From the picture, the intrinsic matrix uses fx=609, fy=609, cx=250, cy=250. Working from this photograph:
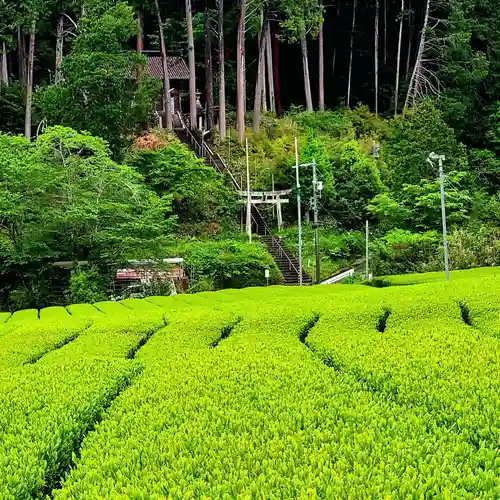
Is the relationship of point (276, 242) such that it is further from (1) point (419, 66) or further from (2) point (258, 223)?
(1) point (419, 66)

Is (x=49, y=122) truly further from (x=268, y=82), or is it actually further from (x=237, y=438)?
(x=237, y=438)

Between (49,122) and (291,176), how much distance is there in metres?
13.6

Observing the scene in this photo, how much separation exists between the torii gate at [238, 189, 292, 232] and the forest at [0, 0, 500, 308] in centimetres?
70

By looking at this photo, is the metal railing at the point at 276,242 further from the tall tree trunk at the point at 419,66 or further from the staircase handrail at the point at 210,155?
the tall tree trunk at the point at 419,66

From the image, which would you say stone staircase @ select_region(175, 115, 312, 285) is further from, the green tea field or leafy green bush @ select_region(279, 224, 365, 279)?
the green tea field

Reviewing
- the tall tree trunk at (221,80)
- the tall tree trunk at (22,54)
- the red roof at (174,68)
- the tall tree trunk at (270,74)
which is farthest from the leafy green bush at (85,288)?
the tall tree trunk at (270,74)

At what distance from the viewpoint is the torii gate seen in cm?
3366

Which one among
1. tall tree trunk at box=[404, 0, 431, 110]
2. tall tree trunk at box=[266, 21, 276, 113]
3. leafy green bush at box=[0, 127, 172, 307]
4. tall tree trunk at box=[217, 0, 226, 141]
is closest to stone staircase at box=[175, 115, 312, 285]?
tall tree trunk at box=[217, 0, 226, 141]

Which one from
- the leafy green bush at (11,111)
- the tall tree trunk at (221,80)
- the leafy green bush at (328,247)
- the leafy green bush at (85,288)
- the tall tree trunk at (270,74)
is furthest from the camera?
the tall tree trunk at (270,74)

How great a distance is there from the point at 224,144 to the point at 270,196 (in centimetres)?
493

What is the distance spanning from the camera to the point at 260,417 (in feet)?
15.1

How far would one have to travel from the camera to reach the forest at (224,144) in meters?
22.6

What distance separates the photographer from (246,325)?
10.1 metres

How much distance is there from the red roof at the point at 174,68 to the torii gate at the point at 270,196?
11.4 m
